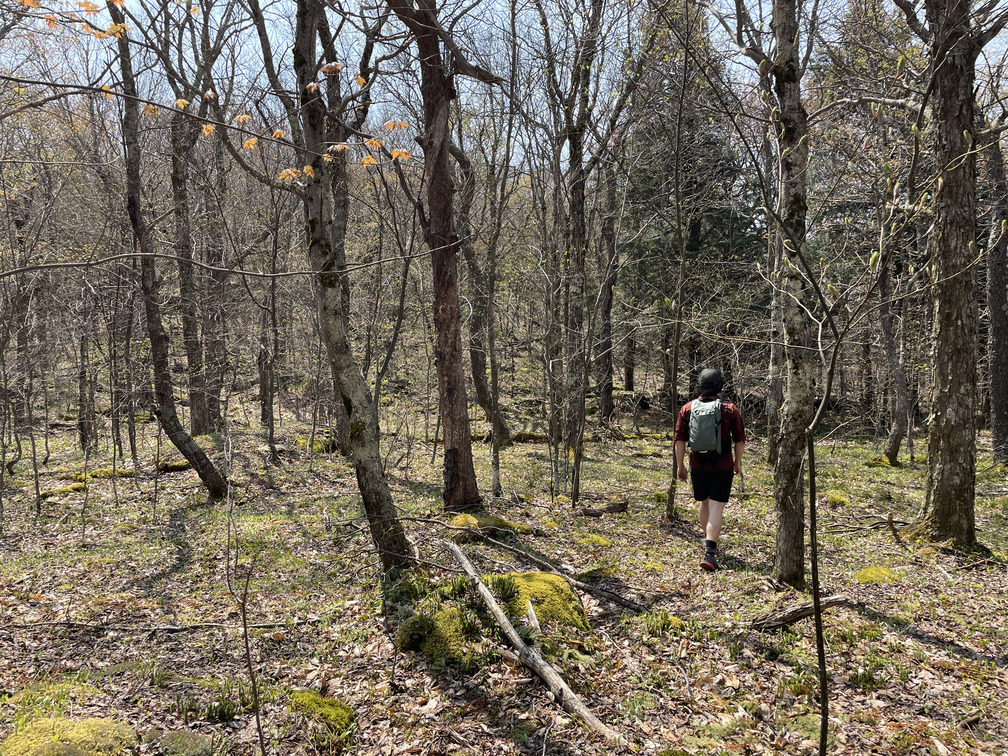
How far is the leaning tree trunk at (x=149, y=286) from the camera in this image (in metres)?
8.70

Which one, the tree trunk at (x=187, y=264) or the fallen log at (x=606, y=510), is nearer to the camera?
the fallen log at (x=606, y=510)

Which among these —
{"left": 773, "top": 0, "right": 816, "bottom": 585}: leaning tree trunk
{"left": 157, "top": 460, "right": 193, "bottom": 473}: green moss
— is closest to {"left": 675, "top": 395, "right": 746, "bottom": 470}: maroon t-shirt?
{"left": 773, "top": 0, "right": 816, "bottom": 585}: leaning tree trunk

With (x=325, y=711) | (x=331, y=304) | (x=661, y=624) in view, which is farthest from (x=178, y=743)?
(x=331, y=304)

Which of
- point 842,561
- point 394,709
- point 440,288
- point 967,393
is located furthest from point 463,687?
point 967,393

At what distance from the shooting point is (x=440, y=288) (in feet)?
26.4

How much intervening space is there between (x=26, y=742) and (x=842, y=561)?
739cm

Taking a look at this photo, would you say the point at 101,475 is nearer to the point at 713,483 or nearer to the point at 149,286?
the point at 149,286

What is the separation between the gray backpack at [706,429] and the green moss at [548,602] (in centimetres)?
217

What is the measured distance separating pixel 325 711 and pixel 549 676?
158 centimetres

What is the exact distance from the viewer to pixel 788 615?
14.9 feet

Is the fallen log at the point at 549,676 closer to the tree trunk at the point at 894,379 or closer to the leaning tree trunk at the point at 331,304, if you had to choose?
the leaning tree trunk at the point at 331,304

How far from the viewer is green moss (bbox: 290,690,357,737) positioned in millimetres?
3740

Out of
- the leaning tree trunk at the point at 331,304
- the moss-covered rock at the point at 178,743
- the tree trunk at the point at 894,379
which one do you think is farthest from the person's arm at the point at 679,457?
the tree trunk at the point at 894,379

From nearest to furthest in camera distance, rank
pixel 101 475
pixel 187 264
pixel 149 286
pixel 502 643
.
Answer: pixel 502 643, pixel 149 286, pixel 101 475, pixel 187 264
